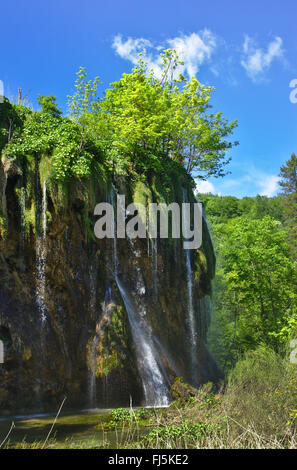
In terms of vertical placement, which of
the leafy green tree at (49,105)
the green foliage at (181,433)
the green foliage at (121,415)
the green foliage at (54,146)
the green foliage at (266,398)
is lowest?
the green foliage at (121,415)

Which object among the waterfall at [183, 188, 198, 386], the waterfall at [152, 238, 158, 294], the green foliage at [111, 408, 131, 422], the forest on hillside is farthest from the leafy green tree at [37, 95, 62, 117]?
the green foliage at [111, 408, 131, 422]

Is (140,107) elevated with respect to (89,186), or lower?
elevated

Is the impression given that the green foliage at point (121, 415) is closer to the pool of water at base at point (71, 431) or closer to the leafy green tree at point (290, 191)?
the pool of water at base at point (71, 431)

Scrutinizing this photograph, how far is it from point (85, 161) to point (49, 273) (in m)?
4.84

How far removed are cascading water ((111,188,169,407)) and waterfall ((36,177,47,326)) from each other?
12.8 feet

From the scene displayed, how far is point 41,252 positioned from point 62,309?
7.49 ft

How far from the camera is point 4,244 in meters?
14.1

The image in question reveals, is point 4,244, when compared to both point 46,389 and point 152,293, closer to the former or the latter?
point 46,389

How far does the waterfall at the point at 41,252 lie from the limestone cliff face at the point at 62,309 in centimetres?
4

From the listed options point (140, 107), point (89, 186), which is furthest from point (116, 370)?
point (140, 107)

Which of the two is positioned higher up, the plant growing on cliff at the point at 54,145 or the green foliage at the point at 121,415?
the plant growing on cliff at the point at 54,145

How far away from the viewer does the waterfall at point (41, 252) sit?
1466cm

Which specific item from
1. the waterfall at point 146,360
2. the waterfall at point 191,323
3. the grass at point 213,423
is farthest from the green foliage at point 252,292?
the grass at point 213,423

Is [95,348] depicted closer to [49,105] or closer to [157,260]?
[157,260]
